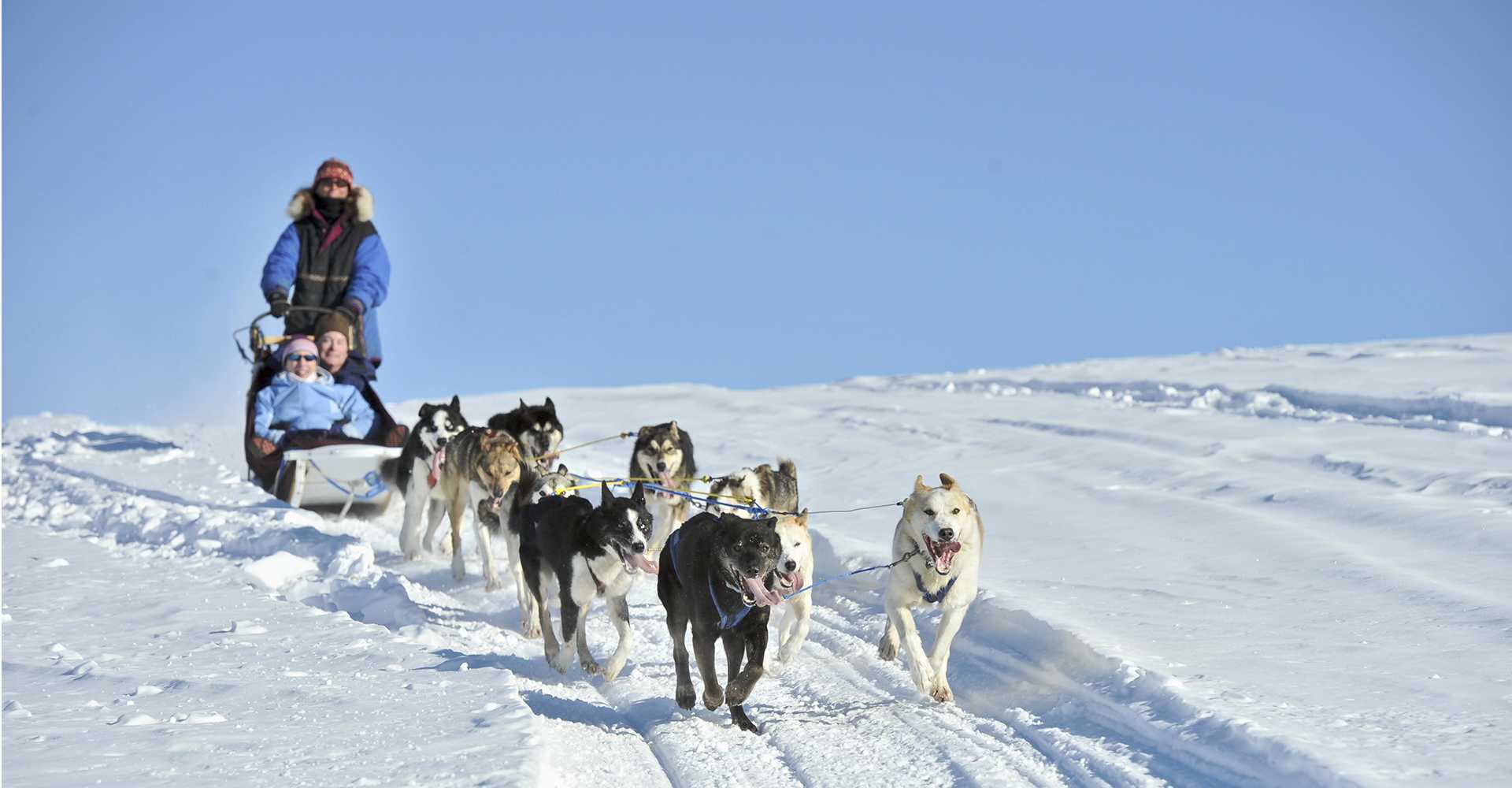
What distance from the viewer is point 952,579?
5602mm

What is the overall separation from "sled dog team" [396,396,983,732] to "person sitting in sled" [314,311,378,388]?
3.59m

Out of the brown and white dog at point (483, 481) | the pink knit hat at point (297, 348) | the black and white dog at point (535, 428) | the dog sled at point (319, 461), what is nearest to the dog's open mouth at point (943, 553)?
the brown and white dog at point (483, 481)

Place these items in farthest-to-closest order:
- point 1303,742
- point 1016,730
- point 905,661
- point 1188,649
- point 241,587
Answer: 1. point 241,587
2. point 905,661
3. point 1188,649
4. point 1016,730
5. point 1303,742

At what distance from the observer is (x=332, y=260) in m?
11.3

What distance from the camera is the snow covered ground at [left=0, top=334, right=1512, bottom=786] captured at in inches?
171

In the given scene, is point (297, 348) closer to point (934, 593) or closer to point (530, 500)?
point (530, 500)

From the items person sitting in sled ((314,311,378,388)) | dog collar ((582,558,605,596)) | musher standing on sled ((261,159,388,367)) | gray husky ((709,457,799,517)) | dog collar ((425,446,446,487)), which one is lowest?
dog collar ((582,558,605,596))

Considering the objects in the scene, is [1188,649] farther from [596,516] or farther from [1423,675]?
[596,516]

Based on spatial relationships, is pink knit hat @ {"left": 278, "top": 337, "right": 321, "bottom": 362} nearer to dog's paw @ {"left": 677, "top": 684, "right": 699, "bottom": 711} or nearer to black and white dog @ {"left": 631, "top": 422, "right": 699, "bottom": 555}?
black and white dog @ {"left": 631, "top": 422, "right": 699, "bottom": 555}

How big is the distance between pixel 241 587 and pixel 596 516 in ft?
7.54

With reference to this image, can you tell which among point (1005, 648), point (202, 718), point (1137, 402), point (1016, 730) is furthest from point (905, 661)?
point (1137, 402)

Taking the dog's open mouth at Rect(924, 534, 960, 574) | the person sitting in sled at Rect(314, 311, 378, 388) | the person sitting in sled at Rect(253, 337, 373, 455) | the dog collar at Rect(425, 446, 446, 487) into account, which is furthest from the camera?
the person sitting in sled at Rect(314, 311, 378, 388)

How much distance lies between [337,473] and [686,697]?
5.28 m

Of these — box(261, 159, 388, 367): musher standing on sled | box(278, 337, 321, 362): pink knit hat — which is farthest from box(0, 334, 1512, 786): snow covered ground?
box(261, 159, 388, 367): musher standing on sled
